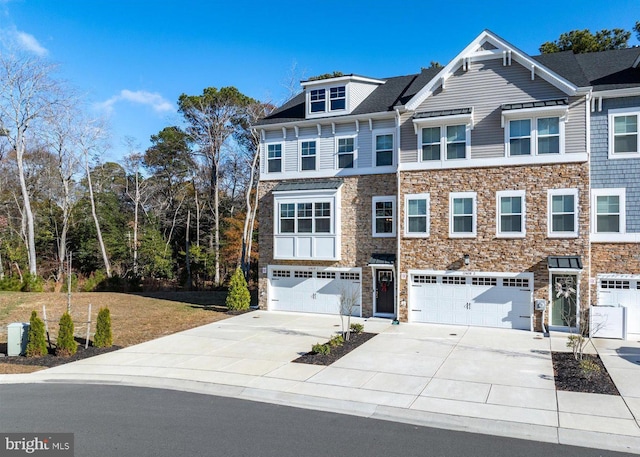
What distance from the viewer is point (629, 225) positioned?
49.7ft

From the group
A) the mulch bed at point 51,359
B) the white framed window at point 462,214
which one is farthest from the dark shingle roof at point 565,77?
the mulch bed at point 51,359

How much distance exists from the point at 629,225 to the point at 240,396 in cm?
1396

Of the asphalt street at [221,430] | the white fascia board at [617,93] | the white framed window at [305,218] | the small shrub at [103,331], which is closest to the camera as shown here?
the asphalt street at [221,430]

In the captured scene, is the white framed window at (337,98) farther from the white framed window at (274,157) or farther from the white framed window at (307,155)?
the white framed window at (274,157)

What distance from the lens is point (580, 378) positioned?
10.3m

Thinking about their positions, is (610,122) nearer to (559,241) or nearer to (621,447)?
(559,241)

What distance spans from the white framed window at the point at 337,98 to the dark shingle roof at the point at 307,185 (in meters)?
3.26

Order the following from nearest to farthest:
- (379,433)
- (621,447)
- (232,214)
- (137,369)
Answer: (621,447)
(379,433)
(137,369)
(232,214)

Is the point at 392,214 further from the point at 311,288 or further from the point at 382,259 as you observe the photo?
the point at 311,288

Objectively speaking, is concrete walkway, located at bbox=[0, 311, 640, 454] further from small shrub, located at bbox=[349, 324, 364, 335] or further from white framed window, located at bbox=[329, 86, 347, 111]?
white framed window, located at bbox=[329, 86, 347, 111]

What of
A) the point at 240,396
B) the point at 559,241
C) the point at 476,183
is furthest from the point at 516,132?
the point at 240,396

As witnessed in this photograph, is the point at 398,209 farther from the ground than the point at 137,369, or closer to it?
farther from the ground

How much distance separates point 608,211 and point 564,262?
241cm

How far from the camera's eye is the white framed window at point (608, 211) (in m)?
15.3
